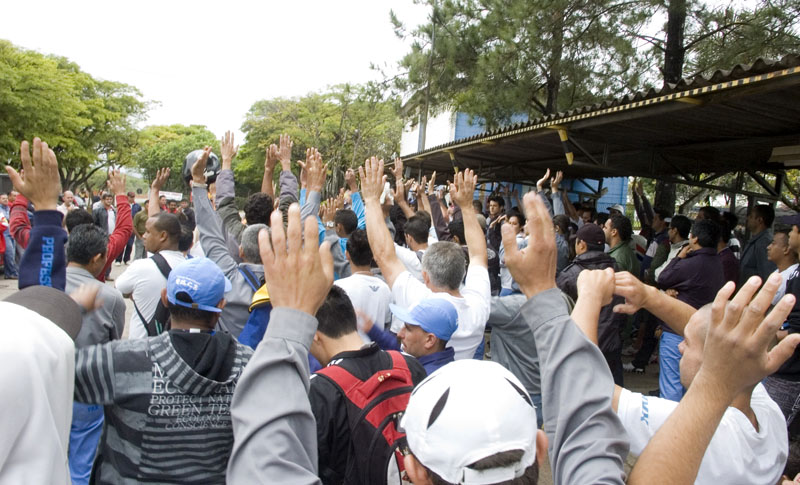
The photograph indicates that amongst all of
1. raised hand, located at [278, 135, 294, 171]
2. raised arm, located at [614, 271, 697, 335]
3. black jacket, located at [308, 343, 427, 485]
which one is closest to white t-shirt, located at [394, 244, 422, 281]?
raised hand, located at [278, 135, 294, 171]

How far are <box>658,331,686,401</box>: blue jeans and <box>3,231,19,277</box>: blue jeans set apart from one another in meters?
12.3

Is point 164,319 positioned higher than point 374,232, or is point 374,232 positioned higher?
point 374,232

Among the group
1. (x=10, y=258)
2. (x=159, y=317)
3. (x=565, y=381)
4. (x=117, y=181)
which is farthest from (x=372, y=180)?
(x=10, y=258)

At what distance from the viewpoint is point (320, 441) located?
179 cm

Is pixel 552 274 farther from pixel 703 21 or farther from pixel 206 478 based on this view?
pixel 703 21

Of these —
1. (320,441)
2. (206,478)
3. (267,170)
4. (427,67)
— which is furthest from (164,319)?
(427,67)

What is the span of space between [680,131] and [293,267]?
6284 mm

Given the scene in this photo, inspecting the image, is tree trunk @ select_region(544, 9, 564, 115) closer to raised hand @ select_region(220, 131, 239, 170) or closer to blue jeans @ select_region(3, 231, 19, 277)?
raised hand @ select_region(220, 131, 239, 170)

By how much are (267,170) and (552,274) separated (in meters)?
4.12

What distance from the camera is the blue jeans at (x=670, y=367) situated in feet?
14.5

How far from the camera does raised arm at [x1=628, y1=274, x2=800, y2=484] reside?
1130 millimetres

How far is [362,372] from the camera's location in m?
1.91

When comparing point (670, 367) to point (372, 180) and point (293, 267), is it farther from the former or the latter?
point (293, 267)

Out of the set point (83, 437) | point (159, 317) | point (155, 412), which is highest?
point (159, 317)
